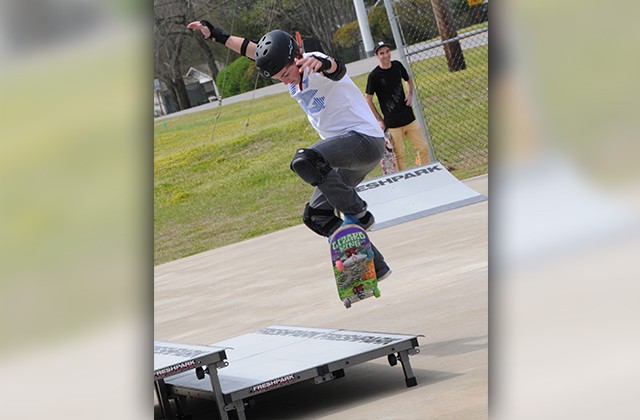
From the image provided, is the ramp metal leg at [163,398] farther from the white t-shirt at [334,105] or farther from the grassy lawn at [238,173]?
the grassy lawn at [238,173]

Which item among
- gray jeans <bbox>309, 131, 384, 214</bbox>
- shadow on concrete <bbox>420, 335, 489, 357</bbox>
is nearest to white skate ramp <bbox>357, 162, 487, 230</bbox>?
gray jeans <bbox>309, 131, 384, 214</bbox>

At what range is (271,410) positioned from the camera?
571 cm

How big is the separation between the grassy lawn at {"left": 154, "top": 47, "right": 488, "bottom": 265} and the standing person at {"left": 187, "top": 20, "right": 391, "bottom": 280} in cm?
907

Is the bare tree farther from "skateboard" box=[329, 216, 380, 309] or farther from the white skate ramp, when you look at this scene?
"skateboard" box=[329, 216, 380, 309]

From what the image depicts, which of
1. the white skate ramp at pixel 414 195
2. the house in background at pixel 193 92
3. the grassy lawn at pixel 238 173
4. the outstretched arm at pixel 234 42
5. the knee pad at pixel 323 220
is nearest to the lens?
the outstretched arm at pixel 234 42

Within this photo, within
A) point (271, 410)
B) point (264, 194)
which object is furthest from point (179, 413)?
point (264, 194)

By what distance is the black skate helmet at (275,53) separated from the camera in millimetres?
5523

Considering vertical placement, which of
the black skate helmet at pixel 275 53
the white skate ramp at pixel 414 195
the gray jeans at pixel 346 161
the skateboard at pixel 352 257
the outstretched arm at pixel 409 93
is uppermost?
the black skate helmet at pixel 275 53

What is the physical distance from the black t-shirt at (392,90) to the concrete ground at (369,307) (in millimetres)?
1361

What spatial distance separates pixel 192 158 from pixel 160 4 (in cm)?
Result: 351

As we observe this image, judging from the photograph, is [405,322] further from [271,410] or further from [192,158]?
[192,158]

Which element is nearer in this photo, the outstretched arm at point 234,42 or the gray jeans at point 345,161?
the outstretched arm at point 234,42

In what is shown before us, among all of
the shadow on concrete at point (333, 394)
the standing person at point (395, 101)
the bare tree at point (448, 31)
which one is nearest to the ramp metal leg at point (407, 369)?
the shadow on concrete at point (333, 394)
